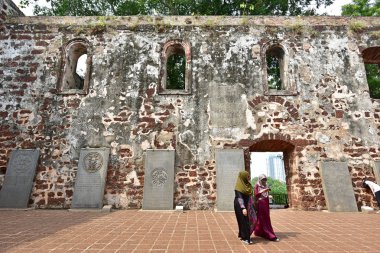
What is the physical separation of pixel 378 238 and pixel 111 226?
4853 mm

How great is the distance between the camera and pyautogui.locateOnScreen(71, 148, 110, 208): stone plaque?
7512 millimetres

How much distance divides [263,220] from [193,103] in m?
4.94

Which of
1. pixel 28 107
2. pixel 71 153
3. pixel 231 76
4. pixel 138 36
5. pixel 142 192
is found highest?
pixel 138 36

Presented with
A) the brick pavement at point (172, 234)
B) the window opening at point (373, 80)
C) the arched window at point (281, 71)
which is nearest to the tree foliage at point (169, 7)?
the window opening at point (373, 80)

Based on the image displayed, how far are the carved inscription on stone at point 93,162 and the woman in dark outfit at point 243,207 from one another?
16.5 ft

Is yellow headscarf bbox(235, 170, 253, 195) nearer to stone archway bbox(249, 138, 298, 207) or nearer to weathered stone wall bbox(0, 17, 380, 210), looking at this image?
weathered stone wall bbox(0, 17, 380, 210)

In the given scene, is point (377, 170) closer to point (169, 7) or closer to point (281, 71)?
point (281, 71)

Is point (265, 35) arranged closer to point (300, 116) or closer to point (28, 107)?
point (300, 116)

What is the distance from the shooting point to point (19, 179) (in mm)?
7789


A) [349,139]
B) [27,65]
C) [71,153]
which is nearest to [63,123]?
[71,153]

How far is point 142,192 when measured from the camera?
788 cm

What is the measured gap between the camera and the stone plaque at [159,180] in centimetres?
750

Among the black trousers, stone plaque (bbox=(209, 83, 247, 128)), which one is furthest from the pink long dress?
stone plaque (bbox=(209, 83, 247, 128))

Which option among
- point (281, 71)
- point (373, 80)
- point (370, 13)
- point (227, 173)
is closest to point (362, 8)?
point (370, 13)
